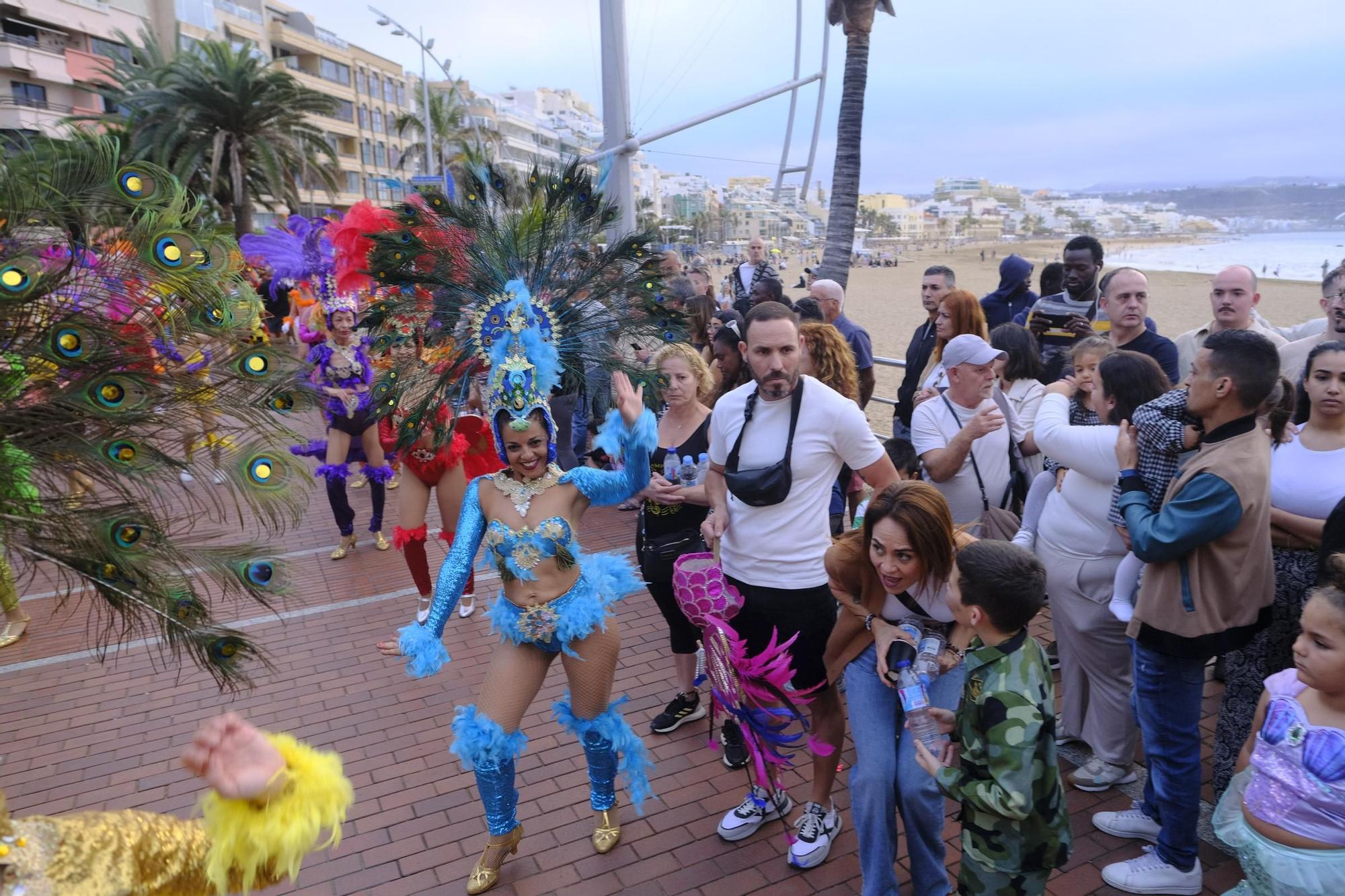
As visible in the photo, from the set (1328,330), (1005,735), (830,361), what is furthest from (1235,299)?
(1005,735)

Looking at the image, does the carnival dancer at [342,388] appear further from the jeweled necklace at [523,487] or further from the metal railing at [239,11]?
the metal railing at [239,11]

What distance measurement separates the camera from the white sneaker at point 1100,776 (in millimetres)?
3908

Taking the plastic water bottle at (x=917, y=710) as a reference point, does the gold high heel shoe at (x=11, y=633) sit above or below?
below

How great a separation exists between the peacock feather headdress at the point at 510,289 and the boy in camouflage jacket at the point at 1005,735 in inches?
77.6

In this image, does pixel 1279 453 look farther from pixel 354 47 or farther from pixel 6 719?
pixel 354 47

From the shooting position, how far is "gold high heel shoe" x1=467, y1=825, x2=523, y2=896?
3.50m

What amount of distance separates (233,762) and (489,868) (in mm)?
2033

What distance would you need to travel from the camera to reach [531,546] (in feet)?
11.8

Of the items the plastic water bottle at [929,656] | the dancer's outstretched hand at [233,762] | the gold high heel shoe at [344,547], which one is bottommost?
the gold high heel shoe at [344,547]

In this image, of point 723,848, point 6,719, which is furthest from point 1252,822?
point 6,719

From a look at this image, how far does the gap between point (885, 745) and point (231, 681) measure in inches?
110

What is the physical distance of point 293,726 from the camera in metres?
4.96

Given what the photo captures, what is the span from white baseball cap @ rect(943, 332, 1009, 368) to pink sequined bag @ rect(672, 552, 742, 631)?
5.12 feet

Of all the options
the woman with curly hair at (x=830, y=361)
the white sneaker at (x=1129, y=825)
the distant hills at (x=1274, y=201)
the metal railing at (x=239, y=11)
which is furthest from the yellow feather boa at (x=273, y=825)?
the distant hills at (x=1274, y=201)
